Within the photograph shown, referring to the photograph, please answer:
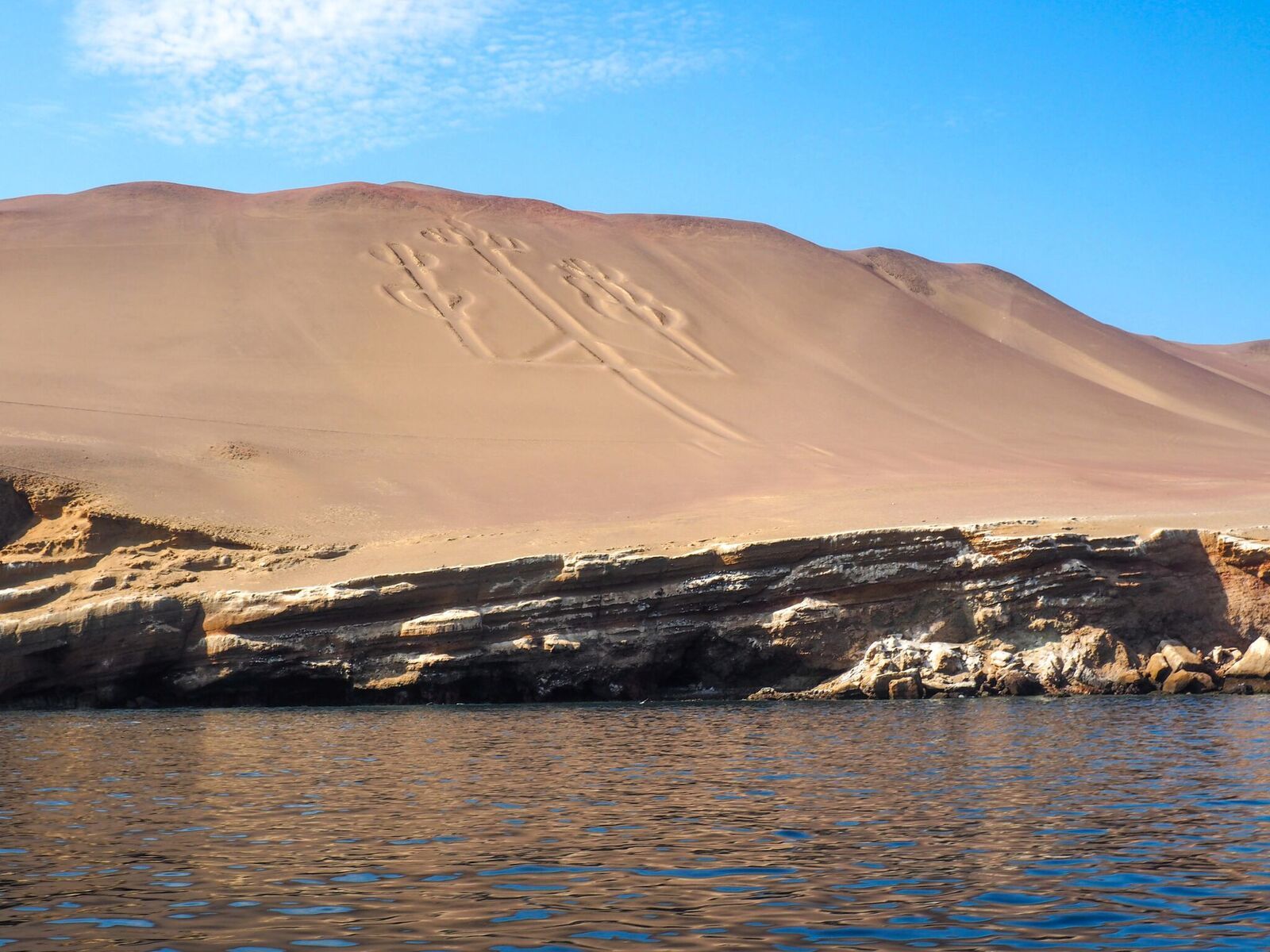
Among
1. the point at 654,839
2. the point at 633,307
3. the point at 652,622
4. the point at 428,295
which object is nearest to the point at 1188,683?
the point at 652,622

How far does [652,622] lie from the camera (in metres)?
22.0

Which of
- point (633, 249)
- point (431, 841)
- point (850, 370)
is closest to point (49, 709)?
point (431, 841)

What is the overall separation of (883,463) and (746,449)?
3.89 metres

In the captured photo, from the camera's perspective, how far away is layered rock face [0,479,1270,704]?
70.6ft

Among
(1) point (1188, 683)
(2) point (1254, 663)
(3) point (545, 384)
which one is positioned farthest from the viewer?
(3) point (545, 384)

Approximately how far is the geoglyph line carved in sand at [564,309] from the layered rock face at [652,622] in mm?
17474

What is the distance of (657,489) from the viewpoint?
3256 centimetres

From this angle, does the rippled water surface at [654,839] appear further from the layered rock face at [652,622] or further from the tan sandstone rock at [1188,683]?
Answer: the layered rock face at [652,622]

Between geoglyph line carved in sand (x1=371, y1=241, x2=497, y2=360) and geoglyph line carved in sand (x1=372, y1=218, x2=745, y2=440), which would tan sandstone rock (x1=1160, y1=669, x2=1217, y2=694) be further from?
geoglyph line carved in sand (x1=371, y1=241, x2=497, y2=360)

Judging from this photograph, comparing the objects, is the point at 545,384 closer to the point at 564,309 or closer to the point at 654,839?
the point at 564,309

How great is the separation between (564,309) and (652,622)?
29803 millimetres

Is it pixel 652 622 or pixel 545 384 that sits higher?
pixel 545 384

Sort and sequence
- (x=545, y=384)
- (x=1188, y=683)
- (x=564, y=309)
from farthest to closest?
(x=564, y=309)
(x=545, y=384)
(x=1188, y=683)

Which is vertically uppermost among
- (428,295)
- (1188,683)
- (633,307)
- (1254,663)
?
(428,295)
